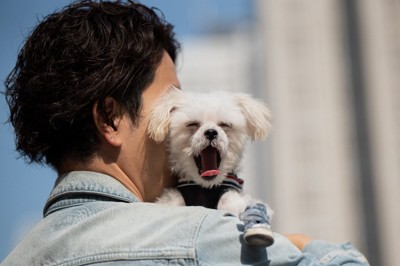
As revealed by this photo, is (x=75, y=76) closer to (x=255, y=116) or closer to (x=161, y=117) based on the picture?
(x=161, y=117)

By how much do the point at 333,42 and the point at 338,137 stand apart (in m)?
7.53

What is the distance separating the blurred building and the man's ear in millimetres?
37198

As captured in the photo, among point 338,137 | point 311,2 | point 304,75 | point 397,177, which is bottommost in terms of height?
point 397,177

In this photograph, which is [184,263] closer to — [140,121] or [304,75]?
[140,121]

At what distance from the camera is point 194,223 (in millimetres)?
1588

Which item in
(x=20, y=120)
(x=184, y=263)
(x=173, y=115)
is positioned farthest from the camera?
(x=173, y=115)

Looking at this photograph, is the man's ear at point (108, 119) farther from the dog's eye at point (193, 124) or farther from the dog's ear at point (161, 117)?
the dog's eye at point (193, 124)

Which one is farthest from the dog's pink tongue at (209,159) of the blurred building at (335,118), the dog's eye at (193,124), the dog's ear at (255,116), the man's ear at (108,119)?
the blurred building at (335,118)

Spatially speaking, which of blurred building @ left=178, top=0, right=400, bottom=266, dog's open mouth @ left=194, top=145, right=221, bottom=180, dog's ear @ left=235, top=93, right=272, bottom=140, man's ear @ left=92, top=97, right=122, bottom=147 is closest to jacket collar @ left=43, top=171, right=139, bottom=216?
man's ear @ left=92, top=97, right=122, bottom=147

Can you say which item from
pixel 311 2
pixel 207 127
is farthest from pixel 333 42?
pixel 207 127

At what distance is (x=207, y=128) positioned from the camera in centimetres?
213

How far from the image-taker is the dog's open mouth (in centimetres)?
213

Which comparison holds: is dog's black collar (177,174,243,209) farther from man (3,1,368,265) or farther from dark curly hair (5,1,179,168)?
dark curly hair (5,1,179,168)

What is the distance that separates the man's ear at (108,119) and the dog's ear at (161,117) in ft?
0.45
